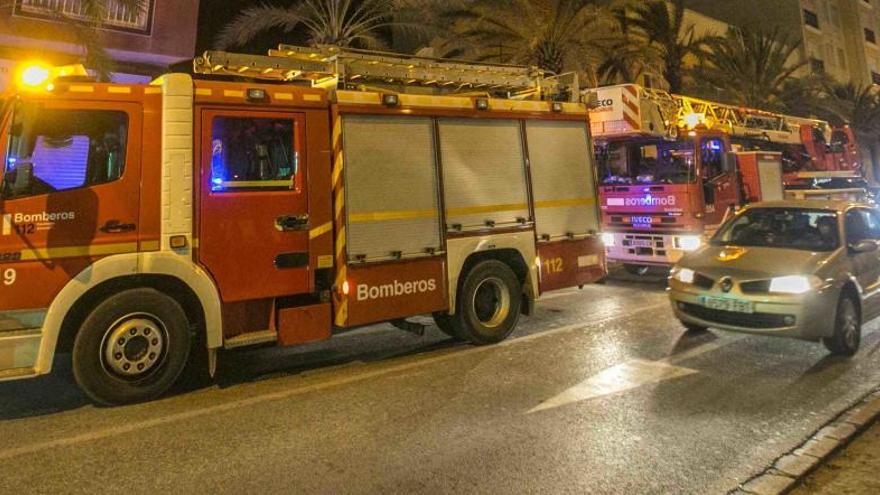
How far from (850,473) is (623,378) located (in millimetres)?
2108

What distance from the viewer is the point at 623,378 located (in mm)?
5773

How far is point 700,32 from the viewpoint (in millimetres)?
31531

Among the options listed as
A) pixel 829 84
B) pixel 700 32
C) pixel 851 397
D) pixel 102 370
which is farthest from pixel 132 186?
pixel 829 84

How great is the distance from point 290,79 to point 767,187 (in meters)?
9.67

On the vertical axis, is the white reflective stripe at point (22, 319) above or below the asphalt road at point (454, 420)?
above

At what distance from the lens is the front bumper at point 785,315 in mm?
5965

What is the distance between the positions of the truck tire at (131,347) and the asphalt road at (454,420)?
195 mm

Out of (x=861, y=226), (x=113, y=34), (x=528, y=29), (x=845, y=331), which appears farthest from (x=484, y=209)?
(x=528, y=29)

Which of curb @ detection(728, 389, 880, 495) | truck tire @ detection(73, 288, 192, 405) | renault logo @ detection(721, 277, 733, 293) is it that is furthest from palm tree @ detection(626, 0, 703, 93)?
truck tire @ detection(73, 288, 192, 405)

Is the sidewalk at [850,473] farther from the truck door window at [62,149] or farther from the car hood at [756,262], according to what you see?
the truck door window at [62,149]

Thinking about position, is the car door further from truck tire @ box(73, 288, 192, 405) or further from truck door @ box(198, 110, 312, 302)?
truck tire @ box(73, 288, 192, 405)

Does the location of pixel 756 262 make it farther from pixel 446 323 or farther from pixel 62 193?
pixel 62 193

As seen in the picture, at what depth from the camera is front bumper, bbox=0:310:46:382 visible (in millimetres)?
4754

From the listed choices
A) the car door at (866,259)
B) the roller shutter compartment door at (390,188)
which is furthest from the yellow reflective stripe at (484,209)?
the car door at (866,259)
